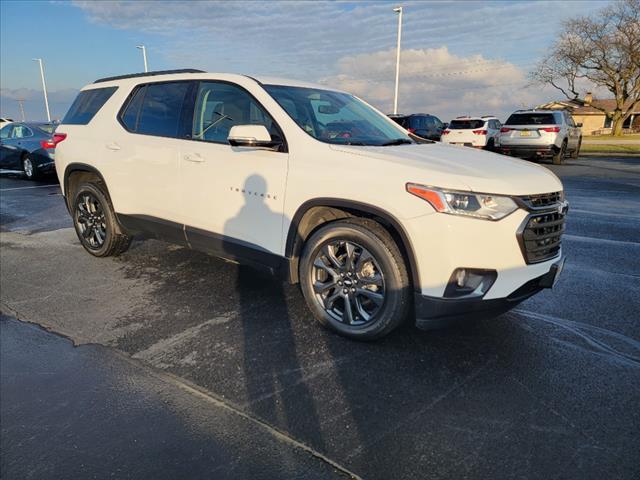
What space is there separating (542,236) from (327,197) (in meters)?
1.42

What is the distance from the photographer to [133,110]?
15.3 ft

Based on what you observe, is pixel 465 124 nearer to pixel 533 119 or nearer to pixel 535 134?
pixel 533 119

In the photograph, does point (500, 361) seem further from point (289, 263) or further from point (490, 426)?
point (289, 263)

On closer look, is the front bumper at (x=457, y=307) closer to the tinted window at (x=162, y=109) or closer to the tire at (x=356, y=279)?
the tire at (x=356, y=279)

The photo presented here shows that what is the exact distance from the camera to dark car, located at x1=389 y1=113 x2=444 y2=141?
19859 mm

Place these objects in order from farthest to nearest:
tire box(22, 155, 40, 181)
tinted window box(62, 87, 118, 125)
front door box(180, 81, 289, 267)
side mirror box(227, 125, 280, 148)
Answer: tire box(22, 155, 40, 181)
tinted window box(62, 87, 118, 125)
front door box(180, 81, 289, 267)
side mirror box(227, 125, 280, 148)

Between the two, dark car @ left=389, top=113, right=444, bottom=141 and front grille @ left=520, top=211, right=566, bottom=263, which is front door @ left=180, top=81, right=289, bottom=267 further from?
dark car @ left=389, top=113, right=444, bottom=141

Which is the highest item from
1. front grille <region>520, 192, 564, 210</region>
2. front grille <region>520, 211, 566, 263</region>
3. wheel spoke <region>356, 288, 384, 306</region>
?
front grille <region>520, 192, 564, 210</region>

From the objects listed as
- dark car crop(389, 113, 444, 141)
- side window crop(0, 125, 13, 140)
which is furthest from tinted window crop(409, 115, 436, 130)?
side window crop(0, 125, 13, 140)

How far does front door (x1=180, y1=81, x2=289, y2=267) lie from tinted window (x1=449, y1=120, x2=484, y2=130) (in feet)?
54.6

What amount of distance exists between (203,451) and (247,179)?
6.70ft

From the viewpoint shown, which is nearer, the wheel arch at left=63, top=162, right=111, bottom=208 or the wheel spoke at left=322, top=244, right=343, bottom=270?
the wheel spoke at left=322, top=244, right=343, bottom=270

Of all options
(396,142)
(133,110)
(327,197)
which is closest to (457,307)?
(327,197)

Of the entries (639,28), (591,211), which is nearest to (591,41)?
(639,28)
